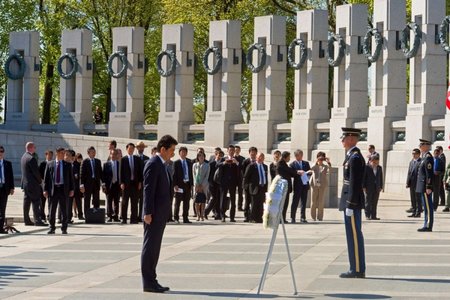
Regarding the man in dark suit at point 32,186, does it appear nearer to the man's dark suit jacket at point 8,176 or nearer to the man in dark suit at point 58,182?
the man's dark suit jacket at point 8,176

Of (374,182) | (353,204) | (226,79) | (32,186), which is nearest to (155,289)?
(353,204)

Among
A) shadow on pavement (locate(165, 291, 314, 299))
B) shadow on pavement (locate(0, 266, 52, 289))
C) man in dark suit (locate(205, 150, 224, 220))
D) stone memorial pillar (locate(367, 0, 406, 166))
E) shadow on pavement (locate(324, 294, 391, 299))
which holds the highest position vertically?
stone memorial pillar (locate(367, 0, 406, 166))

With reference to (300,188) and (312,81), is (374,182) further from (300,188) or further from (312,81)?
(312,81)

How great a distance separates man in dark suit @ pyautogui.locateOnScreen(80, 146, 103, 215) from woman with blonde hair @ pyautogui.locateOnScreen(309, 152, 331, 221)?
4.99 m

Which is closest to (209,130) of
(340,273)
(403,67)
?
(403,67)

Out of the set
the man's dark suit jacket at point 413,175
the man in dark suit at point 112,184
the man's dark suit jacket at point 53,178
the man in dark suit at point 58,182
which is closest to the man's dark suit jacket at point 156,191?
the man in dark suit at point 58,182

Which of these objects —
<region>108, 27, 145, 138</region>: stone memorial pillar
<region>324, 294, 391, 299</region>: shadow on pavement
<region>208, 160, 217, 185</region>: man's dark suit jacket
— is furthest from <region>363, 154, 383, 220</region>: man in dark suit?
<region>108, 27, 145, 138</region>: stone memorial pillar

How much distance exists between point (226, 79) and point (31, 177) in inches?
850

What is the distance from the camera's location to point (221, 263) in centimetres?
1898

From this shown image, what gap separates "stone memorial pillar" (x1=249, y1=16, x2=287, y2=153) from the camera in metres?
47.2

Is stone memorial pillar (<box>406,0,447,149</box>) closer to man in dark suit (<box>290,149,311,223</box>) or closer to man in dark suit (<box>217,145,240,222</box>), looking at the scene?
man in dark suit (<box>290,149,311,223</box>)

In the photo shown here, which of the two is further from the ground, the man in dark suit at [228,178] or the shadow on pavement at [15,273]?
the man in dark suit at [228,178]

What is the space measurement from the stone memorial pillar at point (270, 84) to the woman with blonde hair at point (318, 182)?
15.3 meters

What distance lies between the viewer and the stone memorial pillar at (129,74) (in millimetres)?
51594
